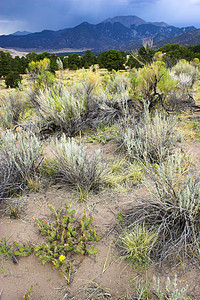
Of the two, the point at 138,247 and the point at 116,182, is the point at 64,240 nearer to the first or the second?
the point at 138,247

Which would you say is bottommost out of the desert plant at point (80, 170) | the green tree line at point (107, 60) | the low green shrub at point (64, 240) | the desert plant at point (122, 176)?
the low green shrub at point (64, 240)

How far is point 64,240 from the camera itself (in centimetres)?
201

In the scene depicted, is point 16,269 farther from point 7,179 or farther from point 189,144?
point 189,144

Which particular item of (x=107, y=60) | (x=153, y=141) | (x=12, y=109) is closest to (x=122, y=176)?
(x=153, y=141)

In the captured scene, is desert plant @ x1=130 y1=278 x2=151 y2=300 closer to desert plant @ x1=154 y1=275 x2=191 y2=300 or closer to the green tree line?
desert plant @ x1=154 y1=275 x2=191 y2=300

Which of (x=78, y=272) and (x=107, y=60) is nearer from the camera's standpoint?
(x=78, y=272)

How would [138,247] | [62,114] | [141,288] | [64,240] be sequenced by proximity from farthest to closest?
[62,114] → [64,240] → [138,247] → [141,288]

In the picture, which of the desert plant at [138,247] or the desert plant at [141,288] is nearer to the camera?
the desert plant at [141,288]

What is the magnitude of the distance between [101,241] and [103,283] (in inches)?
15.9

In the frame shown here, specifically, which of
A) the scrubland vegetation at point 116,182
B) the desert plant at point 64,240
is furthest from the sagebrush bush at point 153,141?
the desert plant at point 64,240

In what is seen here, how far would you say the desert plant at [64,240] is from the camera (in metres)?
1.80

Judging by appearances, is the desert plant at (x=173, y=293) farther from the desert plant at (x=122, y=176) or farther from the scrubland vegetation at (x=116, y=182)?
the desert plant at (x=122, y=176)

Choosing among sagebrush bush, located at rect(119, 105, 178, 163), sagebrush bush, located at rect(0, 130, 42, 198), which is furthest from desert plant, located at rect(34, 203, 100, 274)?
sagebrush bush, located at rect(119, 105, 178, 163)

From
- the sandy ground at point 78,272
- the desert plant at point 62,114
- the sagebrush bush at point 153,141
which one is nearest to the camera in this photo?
the sandy ground at point 78,272
